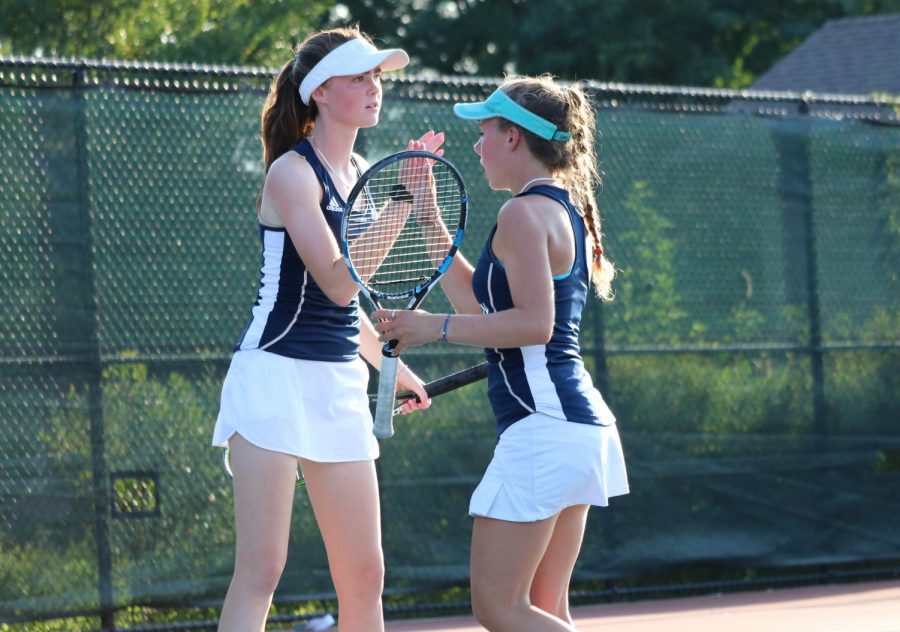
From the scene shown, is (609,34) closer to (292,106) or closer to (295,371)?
(292,106)

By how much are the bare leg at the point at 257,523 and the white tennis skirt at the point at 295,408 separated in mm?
43

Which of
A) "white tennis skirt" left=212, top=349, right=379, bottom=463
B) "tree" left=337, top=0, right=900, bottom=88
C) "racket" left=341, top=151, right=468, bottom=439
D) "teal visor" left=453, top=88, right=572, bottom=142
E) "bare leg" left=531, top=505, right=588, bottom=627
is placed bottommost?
"bare leg" left=531, top=505, right=588, bottom=627

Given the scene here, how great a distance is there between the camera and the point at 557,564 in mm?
3477

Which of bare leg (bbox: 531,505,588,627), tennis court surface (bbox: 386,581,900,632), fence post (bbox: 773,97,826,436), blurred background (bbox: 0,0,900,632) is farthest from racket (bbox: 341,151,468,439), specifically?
fence post (bbox: 773,97,826,436)

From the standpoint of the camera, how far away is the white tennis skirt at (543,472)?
3.30 metres

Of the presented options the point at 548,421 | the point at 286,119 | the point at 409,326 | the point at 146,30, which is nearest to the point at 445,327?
the point at 409,326

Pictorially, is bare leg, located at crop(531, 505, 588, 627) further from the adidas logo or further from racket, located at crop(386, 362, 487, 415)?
the adidas logo

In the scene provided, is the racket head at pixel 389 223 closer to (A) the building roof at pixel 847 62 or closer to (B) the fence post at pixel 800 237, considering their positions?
(B) the fence post at pixel 800 237

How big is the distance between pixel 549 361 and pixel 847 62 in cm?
1752

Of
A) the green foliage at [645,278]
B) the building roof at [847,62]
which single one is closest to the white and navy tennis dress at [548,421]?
the green foliage at [645,278]

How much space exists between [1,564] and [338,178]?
2602 mm

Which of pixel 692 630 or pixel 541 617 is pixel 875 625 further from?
pixel 541 617

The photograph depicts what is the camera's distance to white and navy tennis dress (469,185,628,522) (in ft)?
10.9

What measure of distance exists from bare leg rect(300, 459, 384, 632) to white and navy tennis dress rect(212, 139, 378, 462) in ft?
0.18
